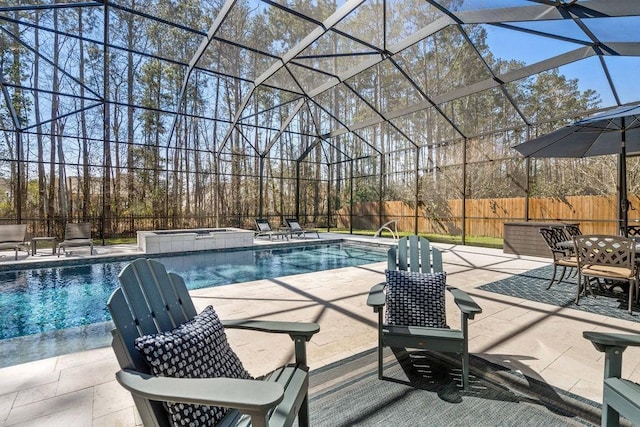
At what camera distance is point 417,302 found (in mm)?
2432

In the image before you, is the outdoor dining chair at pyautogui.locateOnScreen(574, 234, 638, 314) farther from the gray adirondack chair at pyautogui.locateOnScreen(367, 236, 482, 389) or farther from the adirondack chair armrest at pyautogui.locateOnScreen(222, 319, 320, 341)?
the adirondack chair armrest at pyautogui.locateOnScreen(222, 319, 320, 341)

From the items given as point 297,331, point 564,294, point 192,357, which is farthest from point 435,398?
point 564,294

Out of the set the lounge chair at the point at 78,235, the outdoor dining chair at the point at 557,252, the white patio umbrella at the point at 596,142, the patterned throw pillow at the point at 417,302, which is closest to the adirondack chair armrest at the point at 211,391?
the patterned throw pillow at the point at 417,302

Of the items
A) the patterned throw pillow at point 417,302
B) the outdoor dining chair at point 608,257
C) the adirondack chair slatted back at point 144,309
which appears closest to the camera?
the adirondack chair slatted back at point 144,309

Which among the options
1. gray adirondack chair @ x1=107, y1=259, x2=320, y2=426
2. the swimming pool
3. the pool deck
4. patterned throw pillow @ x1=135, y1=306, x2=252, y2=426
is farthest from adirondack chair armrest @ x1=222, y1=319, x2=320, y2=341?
the swimming pool

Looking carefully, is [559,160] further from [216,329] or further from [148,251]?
[148,251]

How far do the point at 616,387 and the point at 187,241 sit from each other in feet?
31.0

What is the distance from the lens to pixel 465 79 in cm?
795

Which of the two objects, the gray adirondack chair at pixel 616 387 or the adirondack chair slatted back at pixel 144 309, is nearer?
the adirondack chair slatted back at pixel 144 309

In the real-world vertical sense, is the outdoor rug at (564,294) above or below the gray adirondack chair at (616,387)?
below

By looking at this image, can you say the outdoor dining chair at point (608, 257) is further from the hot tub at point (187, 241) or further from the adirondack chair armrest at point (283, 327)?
the hot tub at point (187, 241)

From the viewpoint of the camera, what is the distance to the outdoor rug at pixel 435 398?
1779 millimetres

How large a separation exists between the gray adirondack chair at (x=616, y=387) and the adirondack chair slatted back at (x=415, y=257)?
4.13 feet

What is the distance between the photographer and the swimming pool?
3141 mm
